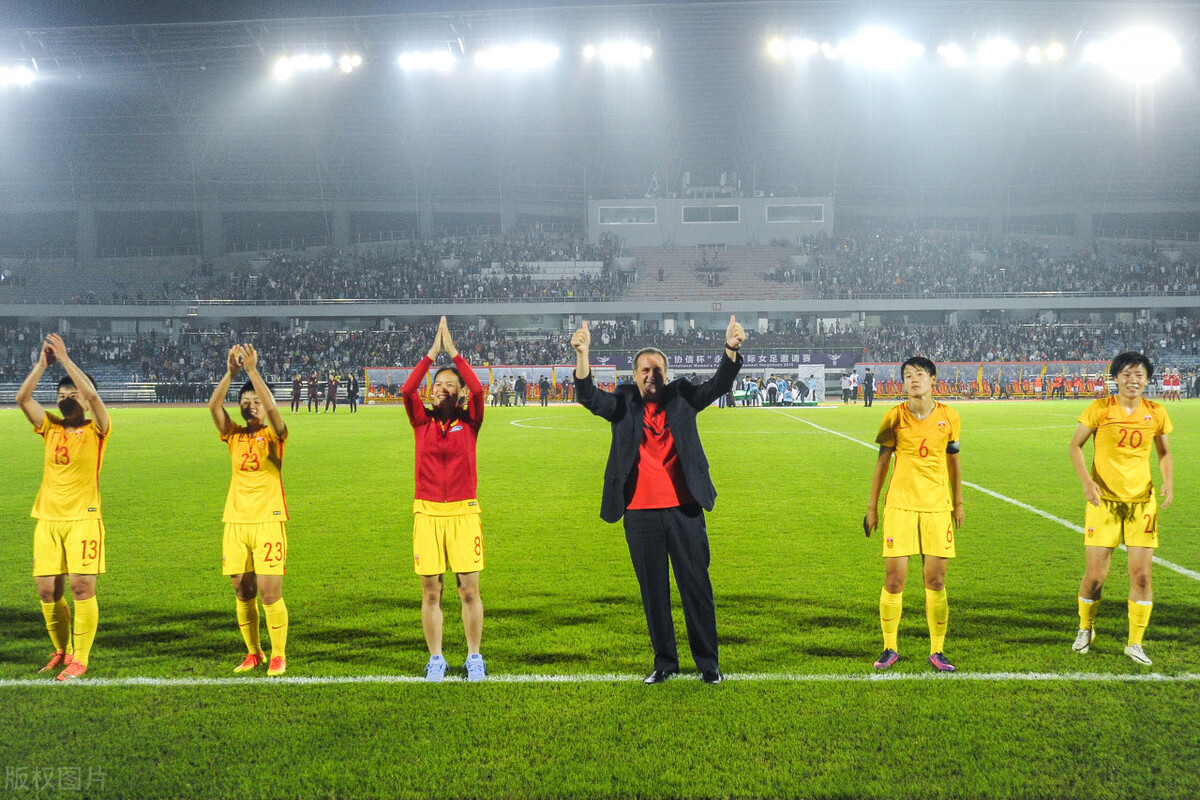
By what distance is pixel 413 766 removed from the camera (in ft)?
14.8

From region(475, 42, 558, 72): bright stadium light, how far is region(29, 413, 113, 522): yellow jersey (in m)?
49.1

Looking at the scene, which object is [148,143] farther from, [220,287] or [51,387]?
[51,387]

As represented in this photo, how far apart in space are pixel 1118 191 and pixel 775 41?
34713 mm

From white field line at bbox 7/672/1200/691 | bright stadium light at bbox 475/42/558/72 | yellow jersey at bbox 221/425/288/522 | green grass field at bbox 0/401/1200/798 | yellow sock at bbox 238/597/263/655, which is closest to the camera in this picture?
green grass field at bbox 0/401/1200/798

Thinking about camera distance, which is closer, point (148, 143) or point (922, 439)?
point (922, 439)

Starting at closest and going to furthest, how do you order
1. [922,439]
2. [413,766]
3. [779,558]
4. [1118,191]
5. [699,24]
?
[413,766] < [922,439] < [779,558] < [699,24] < [1118,191]

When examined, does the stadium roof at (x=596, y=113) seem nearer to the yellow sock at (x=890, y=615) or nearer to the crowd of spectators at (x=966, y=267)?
the crowd of spectators at (x=966, y=267)

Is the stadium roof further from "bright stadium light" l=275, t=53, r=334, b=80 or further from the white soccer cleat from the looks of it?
the white soccer cleat

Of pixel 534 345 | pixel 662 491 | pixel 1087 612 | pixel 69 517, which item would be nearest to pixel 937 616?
pixel 1087 612

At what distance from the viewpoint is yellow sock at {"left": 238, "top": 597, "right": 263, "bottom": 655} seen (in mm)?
6016

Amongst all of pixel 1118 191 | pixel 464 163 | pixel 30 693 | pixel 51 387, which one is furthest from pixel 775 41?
pixel 30 693

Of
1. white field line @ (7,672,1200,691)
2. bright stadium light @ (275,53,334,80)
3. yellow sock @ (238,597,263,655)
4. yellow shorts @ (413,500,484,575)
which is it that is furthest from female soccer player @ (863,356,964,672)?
bright stadium light @ (275,53,334,80)

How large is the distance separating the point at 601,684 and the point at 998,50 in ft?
175

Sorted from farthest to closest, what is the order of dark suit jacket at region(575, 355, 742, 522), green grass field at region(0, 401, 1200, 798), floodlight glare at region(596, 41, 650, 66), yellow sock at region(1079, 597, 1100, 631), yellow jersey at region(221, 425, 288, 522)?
1. floodlight glare at region(596, 41, 650, 66)
2. yellow sock at region(1079, 597, 1100, 631)
3. yellow jersey at region(221, 425, 288, 522)
4. dark suit jacket at region(575, 355, 742, 522)
5. green grass field at region(0, 401, 1200, 798)
